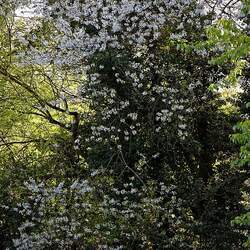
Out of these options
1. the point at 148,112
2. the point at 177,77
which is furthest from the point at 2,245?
A: the point at 177,77

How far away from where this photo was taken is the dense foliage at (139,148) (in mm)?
12461

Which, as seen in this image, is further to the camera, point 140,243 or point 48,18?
point 48,18

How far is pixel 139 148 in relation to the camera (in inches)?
503

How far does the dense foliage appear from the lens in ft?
40.9

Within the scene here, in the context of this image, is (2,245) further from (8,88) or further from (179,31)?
(179,31)

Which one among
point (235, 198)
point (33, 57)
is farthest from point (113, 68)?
point (235, 198)

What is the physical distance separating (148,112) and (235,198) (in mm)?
2707

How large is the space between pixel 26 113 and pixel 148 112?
11.9ft

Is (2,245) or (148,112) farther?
(2,245)

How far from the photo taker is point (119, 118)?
A: 12711 mm

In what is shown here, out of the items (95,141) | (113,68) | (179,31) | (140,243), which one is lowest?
(140,243)

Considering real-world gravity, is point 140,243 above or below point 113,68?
below

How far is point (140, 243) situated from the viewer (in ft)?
41.8

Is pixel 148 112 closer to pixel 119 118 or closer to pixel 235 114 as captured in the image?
pixel 119 118
